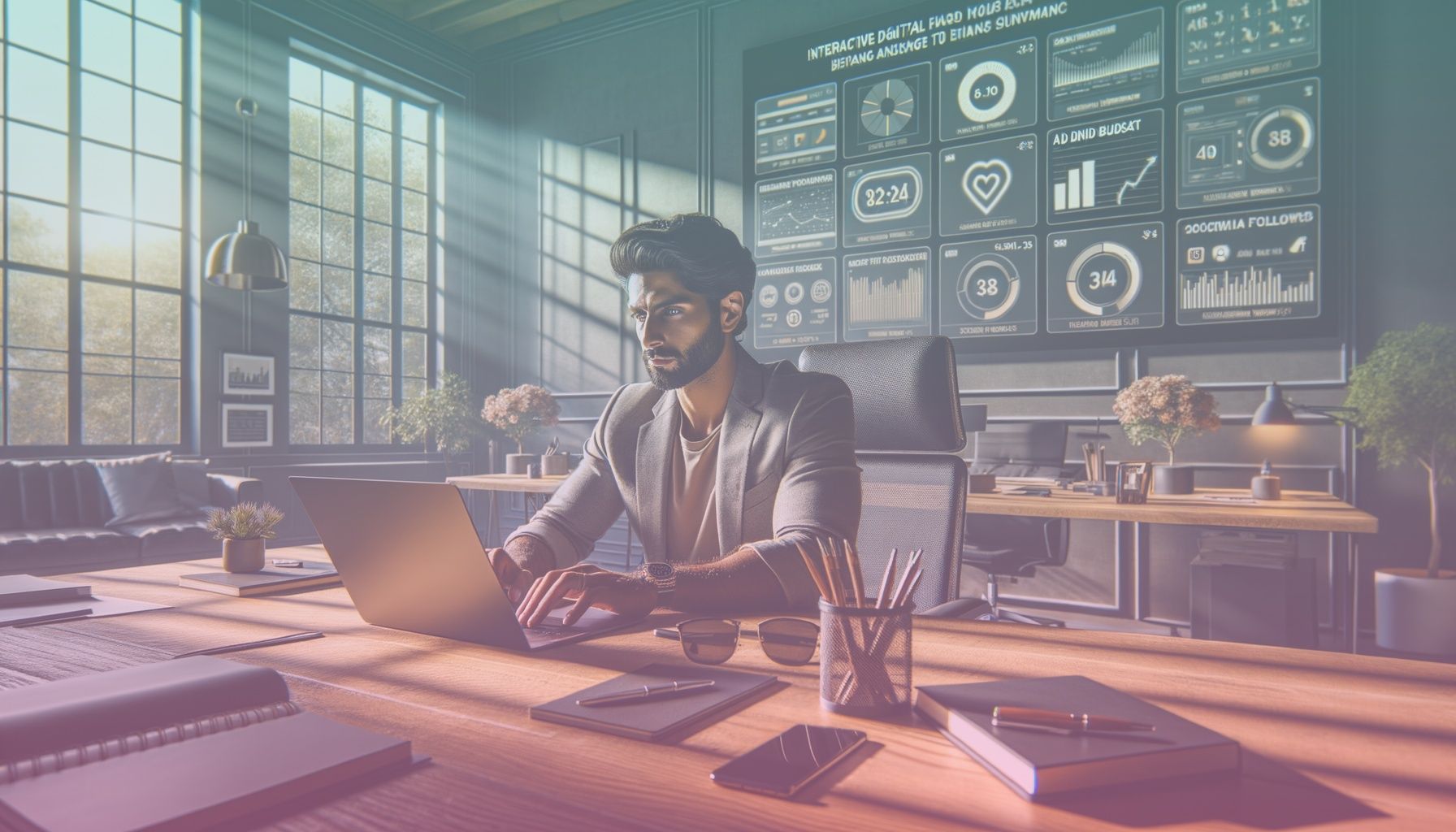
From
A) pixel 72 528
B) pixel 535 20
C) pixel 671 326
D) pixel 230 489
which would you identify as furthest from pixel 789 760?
pixel 535 20

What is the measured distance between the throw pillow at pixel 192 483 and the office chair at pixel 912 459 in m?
4.70

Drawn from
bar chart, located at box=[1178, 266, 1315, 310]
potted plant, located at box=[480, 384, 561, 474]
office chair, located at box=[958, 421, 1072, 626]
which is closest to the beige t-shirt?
office chair, located at box=[958, 421, 1072, 626]

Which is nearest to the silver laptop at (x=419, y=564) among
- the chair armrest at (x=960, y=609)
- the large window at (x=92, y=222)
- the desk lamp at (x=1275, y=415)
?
the chair armrest at (x=960, y=609)

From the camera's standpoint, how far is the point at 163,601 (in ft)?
4.34

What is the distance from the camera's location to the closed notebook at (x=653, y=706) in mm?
679

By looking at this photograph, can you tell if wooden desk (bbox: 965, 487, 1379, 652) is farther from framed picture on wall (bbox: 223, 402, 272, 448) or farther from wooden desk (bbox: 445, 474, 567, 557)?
framed picture on wall (bbox: 223, 402, 272, 448)

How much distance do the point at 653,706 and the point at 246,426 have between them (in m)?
6.05

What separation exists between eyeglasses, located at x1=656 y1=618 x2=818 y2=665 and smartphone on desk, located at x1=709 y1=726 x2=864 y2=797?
0.22m

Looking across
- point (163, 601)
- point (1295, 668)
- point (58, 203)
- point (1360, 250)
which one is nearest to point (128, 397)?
point (58, 203)

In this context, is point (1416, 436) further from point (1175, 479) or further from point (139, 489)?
point (139, 489)

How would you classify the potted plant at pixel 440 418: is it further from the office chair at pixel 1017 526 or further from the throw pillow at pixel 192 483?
the office chair at pixel 1017 526

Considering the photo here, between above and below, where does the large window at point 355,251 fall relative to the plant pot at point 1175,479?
above

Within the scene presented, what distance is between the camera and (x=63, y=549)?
13.9 ft

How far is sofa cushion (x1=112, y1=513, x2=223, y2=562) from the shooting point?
14.9 ft
